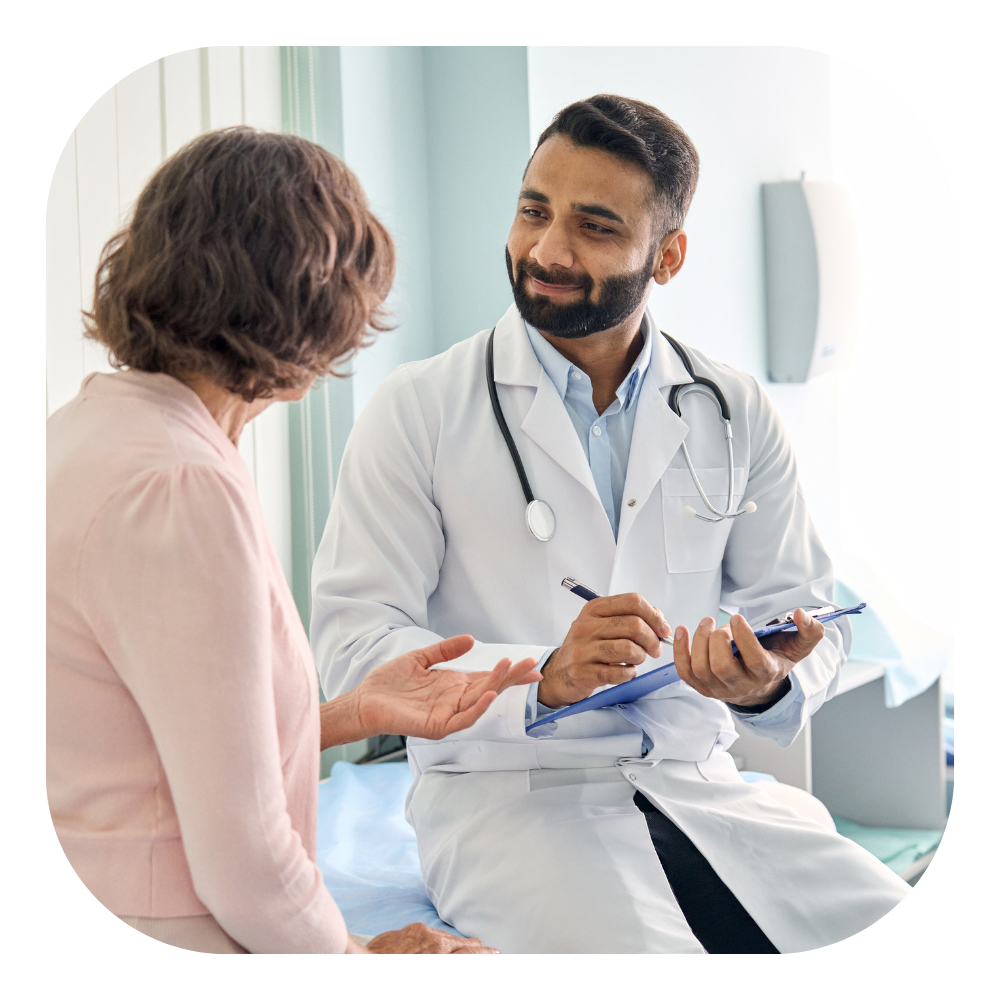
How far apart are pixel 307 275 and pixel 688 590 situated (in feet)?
Result: 2.25

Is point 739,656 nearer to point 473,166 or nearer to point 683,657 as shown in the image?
point 683,657

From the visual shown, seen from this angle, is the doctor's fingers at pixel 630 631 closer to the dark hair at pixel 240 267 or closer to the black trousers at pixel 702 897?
the black trousers at pixel 702 897

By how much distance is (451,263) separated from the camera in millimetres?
1323

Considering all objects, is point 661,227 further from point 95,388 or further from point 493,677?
point 95,388

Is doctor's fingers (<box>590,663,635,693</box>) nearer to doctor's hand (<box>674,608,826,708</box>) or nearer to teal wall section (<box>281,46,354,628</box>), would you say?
doctor's hand (<box>674,608,826,708</box>)

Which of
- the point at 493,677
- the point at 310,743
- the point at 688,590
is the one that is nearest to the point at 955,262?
the point at 688,590

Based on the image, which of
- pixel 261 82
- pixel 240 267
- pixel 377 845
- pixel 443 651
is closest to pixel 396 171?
pixel 261 82

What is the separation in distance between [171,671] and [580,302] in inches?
28.2

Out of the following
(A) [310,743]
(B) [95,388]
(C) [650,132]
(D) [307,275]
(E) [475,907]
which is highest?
(C) [650,132]

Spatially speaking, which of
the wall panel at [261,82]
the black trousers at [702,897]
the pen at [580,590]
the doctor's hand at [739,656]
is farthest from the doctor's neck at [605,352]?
the black trousers at [702,897]

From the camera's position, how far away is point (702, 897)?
1.30m

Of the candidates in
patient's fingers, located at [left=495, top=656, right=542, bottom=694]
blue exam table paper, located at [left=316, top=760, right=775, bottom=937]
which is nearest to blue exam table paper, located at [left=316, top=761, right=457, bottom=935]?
blue exam table paper, located at [left=316, top=760, right=775, bottom=937]

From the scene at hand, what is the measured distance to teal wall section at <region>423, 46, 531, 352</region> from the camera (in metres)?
1.29

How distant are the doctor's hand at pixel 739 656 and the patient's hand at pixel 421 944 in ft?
1.44
